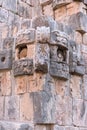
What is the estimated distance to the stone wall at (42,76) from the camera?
4.67 meters

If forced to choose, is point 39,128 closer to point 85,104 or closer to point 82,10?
point 85,104

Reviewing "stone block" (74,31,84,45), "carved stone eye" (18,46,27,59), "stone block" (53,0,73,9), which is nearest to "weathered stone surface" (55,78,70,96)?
"carved stone eye" (18,46,27,59)

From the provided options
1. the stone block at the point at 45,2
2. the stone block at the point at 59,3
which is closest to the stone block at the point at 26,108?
the stone block at the point at 59,3

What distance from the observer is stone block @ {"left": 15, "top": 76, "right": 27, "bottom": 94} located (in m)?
4.78

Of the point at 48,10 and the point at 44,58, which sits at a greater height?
the point at 48,10

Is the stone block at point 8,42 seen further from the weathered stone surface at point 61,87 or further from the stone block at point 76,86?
the stone block at point 76,86

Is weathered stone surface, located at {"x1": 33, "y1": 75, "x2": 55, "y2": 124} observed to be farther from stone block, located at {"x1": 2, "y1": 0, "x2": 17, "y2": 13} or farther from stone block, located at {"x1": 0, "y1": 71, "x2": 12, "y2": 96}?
stone block, located at {"x1": 2, "y1": 0, "x2": 17, "y2": 13}

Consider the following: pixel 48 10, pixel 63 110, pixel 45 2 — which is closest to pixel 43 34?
pixel 63 110

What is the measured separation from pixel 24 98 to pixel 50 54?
83 cm

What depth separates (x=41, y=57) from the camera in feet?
15.5

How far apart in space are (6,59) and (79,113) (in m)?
1.60

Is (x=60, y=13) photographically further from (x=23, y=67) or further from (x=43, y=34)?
(x=23, y=67)

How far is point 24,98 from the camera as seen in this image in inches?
187

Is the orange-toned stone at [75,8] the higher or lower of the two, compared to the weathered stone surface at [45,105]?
higher
